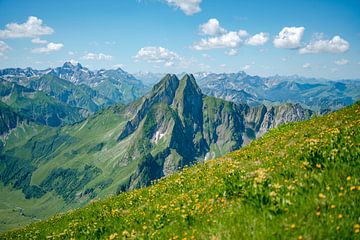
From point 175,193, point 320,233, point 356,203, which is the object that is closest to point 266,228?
point 320,233

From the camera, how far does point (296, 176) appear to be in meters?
9.67

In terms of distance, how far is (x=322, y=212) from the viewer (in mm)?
7066

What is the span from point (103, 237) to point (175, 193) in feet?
14.0

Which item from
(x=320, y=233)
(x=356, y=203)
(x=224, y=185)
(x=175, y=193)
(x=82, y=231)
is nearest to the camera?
(x=320, y=233)

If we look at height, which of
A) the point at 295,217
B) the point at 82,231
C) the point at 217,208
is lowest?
the point at 82,231

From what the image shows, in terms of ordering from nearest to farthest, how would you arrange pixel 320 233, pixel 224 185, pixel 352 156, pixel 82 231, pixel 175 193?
pixel 320 233 < pixel 352 156 < pixel 224 185 < pixel 82 231 < pixel 175 193

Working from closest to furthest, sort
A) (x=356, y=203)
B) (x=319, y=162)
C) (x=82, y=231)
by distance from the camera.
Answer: (x=356, y=203) < (x=319, y=162) < (x=82, y=231)

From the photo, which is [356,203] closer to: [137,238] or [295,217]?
[295,217]

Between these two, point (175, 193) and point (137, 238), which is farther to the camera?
point (175, 193)

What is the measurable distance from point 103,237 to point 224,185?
508 cm

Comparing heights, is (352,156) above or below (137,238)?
above

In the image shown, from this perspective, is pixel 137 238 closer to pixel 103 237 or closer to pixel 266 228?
pixel 103 237

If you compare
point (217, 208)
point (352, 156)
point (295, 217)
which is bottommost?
point (217, 208)

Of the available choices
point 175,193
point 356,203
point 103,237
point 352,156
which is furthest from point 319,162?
point 103,237
